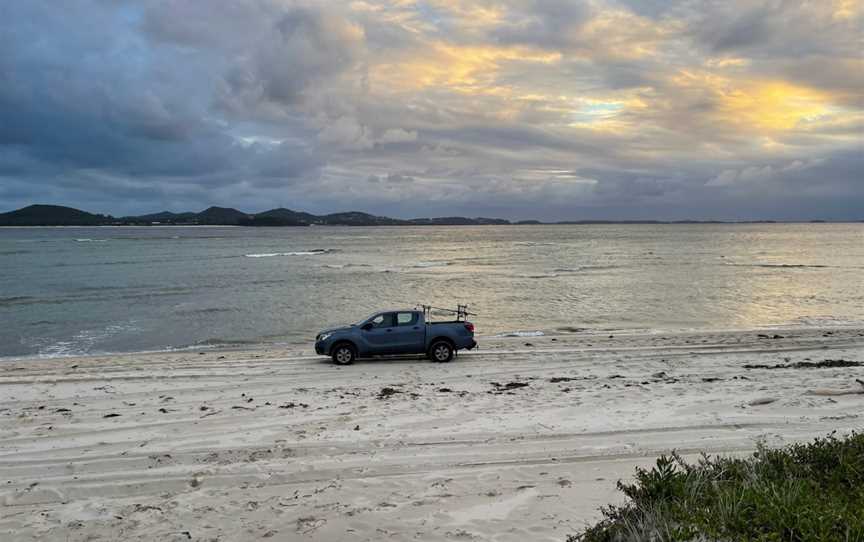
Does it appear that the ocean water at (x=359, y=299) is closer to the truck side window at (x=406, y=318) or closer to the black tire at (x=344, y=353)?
the black tire at (x=344, y=353)

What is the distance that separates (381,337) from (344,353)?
1.17 meters

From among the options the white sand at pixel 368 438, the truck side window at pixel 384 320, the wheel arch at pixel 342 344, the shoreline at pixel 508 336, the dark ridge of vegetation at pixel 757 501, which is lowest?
the shoreline at pixel 508 336

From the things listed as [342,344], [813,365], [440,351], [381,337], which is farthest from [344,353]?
[813,365]

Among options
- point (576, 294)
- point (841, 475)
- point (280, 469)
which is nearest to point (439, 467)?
point (280, 469)

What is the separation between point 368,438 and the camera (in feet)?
33.0

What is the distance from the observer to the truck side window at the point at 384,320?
17531mm

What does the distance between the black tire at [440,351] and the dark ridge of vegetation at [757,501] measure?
1208cm

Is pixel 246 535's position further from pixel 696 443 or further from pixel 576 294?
pixel 576 294

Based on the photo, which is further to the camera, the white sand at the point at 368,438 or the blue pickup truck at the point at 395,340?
the blue pickup truck at the point at 395,340

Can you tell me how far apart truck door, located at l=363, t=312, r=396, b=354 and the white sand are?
48 cm

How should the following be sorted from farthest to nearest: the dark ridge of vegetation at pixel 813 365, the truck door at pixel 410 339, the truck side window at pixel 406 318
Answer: the truck side window at pixel 406 318 < the truck door at pixel 410 339 < the dark ridge of vegetation at pixel 813 365

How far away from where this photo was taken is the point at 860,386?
13.0 meters

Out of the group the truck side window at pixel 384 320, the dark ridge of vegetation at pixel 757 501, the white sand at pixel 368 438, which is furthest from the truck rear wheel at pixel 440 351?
the dark ridge of vegetation at pixel 757 501

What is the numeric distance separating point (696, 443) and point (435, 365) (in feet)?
28.0
